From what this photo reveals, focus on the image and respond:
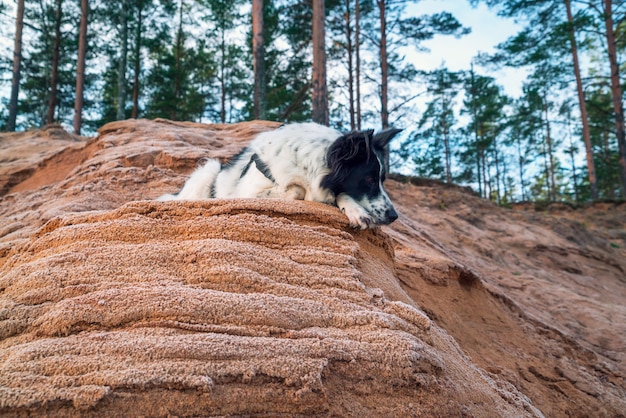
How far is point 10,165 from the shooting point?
25.2ft

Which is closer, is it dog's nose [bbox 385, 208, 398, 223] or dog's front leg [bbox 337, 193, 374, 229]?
dog's front leg [bbox 337, 193, 374, 229]

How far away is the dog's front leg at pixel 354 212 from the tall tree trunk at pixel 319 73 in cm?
606

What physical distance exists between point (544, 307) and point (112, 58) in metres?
20.2

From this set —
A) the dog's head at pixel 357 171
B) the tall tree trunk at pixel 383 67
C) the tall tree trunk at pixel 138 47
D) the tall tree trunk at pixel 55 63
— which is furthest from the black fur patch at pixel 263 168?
the tall tree trunk at pixel 138 47

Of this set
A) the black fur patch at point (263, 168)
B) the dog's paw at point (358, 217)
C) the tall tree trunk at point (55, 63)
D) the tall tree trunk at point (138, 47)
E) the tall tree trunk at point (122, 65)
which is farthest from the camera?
the tall tree trunk at point (138, 47)

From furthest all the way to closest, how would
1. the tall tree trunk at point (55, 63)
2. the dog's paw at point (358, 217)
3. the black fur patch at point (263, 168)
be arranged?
the tall tree trunk at point (55, 63), the black fur patch at point (263, 168), the dog's paw at point (358, 217)

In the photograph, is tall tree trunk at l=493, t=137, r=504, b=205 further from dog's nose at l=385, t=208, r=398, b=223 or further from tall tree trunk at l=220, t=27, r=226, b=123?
dog's nose at l=385, t=208, r=398, b=223

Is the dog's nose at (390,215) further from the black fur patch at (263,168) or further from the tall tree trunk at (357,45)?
the tall tree trunk at (357,45)

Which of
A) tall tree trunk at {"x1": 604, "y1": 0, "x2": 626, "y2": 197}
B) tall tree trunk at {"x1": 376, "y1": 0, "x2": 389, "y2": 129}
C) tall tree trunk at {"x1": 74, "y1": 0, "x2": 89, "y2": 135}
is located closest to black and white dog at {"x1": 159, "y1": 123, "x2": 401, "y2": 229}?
tall tree trunk at {"x1": 376, "y1": 0, "x2": 389, "y2": 129}

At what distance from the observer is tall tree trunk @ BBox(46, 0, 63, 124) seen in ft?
49.6

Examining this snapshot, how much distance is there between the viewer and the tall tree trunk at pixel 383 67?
547 inches

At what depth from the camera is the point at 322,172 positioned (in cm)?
349

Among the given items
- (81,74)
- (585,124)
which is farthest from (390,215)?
(585,124)

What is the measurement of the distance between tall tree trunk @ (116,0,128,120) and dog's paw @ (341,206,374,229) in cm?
1447
